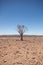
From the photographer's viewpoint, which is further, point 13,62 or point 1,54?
point 1,54

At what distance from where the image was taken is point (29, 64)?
1043 cm

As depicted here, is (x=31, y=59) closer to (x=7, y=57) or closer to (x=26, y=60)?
(x=26, y=60)

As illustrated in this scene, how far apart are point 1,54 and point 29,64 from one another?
3547 mm

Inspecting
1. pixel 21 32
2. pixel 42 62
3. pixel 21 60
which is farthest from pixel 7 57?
pixel 21 32

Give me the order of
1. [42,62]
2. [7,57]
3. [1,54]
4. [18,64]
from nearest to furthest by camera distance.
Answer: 1. [18,64]
2. [42,62]
3. [7,57]
4. [1,54]

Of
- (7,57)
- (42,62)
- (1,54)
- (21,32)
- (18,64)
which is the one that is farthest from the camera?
(21,32)

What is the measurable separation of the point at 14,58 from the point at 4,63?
1.45 metres

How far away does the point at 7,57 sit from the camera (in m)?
11.8

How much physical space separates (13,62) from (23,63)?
0.89 m

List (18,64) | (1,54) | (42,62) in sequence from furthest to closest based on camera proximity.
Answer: (1,54), (42,62), (18,64)

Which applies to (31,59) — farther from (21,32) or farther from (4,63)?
(21,32)

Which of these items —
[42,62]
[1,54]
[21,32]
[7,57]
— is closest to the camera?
[42,62]

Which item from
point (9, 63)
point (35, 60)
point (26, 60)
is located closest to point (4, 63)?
point (9, 63)

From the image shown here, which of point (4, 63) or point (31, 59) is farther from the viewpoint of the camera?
point (31, 59)
